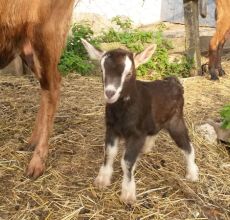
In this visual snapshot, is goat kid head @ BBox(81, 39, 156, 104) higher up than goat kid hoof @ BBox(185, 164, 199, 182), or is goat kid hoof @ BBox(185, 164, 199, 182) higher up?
goat kid head @ BBox(81, 39, 156, 104)

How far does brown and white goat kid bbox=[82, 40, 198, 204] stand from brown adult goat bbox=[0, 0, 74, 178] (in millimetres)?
504

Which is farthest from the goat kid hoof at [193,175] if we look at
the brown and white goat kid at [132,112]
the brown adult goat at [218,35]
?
the brown adult goat at [218,35]

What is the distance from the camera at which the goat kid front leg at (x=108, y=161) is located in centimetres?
334

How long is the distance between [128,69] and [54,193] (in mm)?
1062

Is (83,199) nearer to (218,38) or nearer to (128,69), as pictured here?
(128,69)

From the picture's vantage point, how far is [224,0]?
6973 mm

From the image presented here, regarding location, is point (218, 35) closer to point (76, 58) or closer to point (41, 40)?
point (76, 58)

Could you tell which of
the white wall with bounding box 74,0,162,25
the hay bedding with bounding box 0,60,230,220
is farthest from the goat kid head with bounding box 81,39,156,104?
the white wall with bounding box 74,0,162,25

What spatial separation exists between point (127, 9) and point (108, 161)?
283 inches

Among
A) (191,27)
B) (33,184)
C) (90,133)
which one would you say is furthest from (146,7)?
(33,184)

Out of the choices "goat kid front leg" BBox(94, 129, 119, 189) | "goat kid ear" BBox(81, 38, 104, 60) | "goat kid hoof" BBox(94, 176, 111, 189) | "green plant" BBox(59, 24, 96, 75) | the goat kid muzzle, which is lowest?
"goat kid hoof" BBox(94, 176, 111, 189)

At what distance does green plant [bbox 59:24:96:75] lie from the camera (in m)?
6.85

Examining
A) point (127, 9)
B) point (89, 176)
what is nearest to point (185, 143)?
point (89, 176)

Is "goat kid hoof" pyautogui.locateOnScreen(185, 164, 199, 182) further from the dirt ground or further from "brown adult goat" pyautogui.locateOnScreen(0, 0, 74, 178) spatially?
"brown adult goat" pyautogui.locateOnScreen(0, 0, 74, 178)
